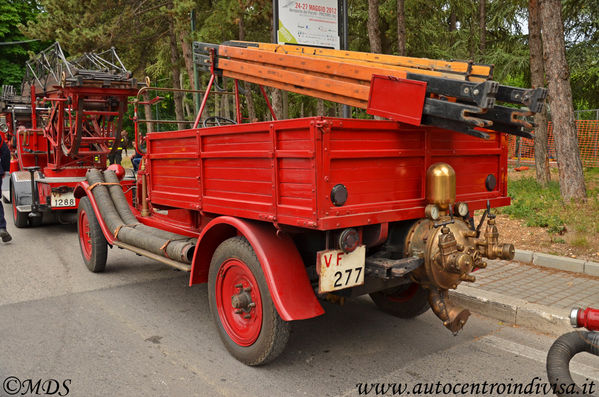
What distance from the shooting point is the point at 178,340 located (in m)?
4.39

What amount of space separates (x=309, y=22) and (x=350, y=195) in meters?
7.43

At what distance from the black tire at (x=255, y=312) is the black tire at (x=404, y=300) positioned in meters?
1.51

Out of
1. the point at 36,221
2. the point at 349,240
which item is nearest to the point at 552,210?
the point at 349,240

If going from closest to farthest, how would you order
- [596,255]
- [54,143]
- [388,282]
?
[388,282]
[596,255]
[54,143]

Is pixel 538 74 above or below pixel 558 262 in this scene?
above

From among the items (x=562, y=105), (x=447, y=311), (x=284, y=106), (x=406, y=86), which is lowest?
(x=447, y=311)

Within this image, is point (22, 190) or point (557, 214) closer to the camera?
point (557, 214)

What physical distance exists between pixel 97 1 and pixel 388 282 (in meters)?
16.8

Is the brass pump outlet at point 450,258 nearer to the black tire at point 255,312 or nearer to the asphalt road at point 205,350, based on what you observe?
the asphalt road at point 205,350

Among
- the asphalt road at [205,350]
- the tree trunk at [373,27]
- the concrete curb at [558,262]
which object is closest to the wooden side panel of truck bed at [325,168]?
the asphalt road at [205,350]

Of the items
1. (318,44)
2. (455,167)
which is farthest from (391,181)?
(318,44)

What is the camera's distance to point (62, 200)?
29.6 feet

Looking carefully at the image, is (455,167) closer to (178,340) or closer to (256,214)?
(256,214)

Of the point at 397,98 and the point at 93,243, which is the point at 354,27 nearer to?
the point at 93,243
